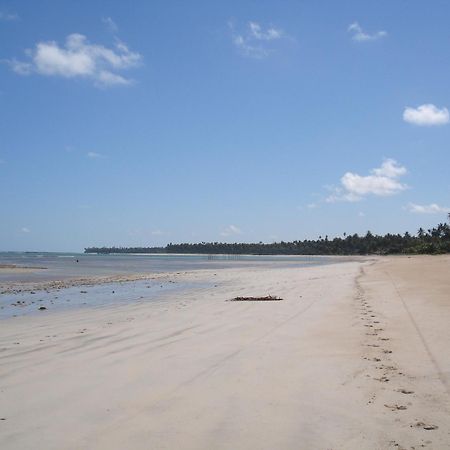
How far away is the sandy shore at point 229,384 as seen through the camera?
165 inches

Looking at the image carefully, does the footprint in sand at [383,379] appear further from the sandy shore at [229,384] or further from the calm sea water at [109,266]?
the calm sea water at [109,266]

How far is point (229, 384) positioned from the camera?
18.8ft

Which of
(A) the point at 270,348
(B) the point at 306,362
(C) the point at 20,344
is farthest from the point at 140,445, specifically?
(C) the point at 20,344

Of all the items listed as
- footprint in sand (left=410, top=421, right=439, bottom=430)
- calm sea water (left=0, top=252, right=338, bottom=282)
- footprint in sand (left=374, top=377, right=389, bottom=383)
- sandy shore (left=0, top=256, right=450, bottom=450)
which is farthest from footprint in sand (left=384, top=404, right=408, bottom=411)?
calm sea water (left=0, top=252, right=338, bottom=282)

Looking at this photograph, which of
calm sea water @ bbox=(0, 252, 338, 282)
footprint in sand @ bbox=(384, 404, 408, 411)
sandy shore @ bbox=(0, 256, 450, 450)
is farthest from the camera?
calm sea water @ bbox=(0, 252, 338, 282)

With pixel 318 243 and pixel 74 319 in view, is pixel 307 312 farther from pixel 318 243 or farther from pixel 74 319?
pixel 318 243

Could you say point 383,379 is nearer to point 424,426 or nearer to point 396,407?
point 396,407

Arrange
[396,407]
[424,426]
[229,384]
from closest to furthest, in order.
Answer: [424,426], [396,407], [229,384]

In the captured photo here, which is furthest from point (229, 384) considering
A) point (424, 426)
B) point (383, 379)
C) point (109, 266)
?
point (109, 266)

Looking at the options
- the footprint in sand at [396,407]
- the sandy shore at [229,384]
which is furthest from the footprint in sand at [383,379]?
the footprint in sand at [396,407]

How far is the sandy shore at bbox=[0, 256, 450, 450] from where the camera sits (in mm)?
4195

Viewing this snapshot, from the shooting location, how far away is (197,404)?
5000 mm

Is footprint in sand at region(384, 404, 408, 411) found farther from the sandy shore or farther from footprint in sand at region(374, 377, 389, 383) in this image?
footprint in sand at region(374, 377, 389, 383)

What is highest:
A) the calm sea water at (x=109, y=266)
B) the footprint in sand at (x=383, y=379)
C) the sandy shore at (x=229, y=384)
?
the footprint in sand at (x=383, y=379)
